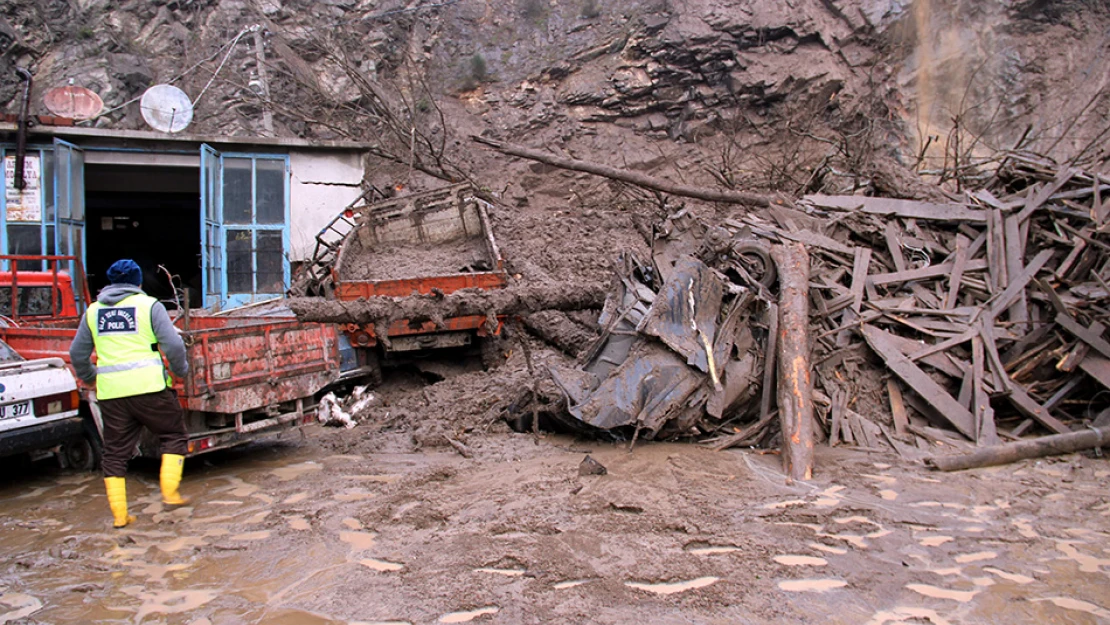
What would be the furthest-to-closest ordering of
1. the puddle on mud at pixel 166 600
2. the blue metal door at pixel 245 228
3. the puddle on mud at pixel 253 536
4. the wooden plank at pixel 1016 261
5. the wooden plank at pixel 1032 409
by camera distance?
1. the blue metal door at pixel 245 228
2. the wooden plank at pixel 1016 261
3. the wooden plank at pixel 1032 409
4. the puddle on mud at pixel 253 536
5. the puddle on mud at pixel 166 600

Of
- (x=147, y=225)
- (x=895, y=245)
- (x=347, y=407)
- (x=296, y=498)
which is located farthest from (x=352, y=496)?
(x=147, y=225)

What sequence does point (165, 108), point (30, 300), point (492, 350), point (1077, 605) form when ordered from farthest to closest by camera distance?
point (165, 108), point (492, 350), point (30, 300), point (1077, 605)

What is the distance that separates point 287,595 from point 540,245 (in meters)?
8.03

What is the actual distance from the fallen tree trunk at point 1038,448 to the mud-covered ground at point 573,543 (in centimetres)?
10

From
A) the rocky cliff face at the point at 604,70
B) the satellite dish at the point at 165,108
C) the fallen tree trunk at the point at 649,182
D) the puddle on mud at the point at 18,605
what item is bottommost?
the puddle on mud at the point at 18,605

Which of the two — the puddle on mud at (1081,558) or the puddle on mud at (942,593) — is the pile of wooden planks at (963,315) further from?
the puddle on mud at (942,593)

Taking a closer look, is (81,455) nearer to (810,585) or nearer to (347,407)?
(347,407)

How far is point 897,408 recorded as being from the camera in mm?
6031

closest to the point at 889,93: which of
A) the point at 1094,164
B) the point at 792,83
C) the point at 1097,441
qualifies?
the point at 792,83

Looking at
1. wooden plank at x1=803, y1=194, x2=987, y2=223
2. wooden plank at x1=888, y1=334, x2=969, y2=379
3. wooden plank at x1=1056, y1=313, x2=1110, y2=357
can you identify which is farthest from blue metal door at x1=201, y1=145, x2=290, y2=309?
wooden plank at x1=1056, y1=313, x2=1110, y2=357

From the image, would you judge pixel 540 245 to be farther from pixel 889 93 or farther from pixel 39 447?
pixel 889 93

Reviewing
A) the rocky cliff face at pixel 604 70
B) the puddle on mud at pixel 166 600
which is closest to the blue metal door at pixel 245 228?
the rocky cliff face at pixel 604 70

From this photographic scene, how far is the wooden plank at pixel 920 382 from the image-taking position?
5844 mm

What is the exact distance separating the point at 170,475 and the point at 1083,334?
7529mm
